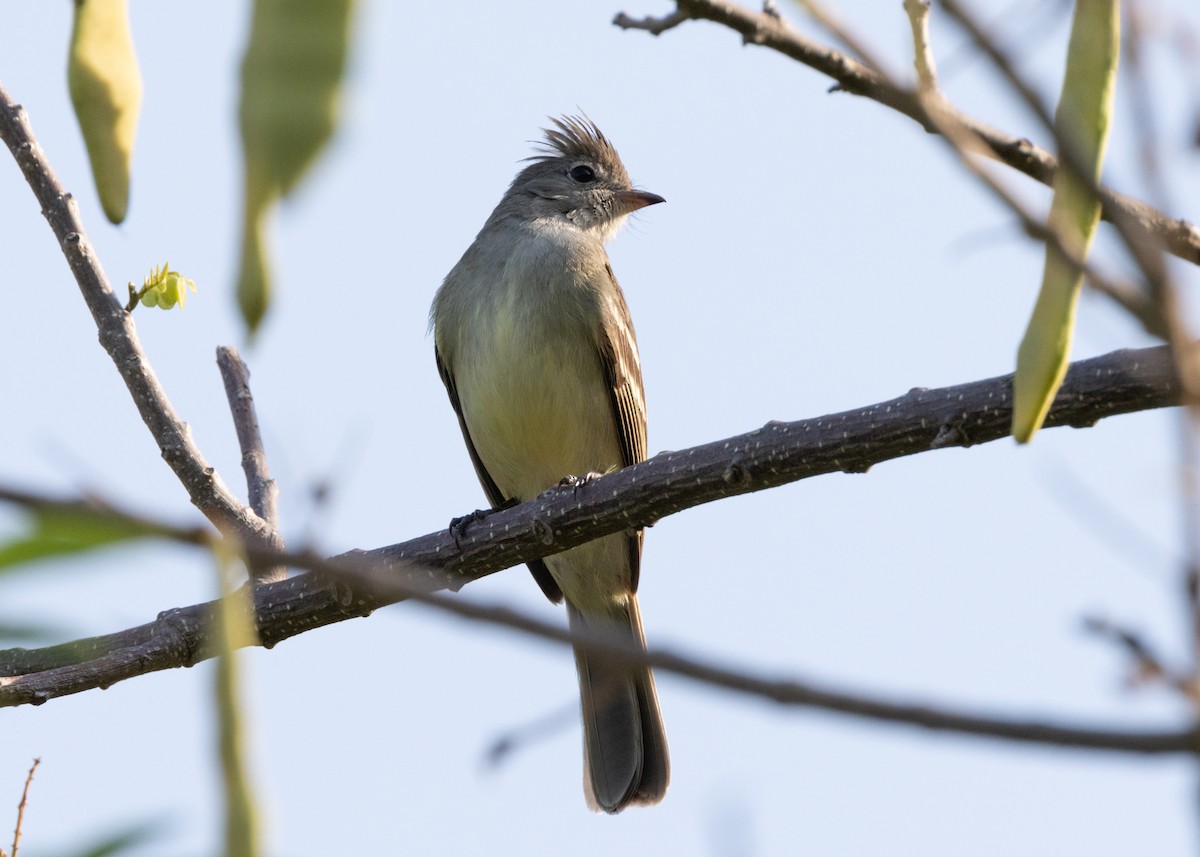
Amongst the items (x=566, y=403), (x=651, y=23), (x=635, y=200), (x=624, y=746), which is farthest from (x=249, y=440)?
(x=651, y=23)

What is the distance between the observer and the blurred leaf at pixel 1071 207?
1387mm

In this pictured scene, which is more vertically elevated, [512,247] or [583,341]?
[512,247]

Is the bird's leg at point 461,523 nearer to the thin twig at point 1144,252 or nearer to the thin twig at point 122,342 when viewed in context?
the thin twig at point 122,342

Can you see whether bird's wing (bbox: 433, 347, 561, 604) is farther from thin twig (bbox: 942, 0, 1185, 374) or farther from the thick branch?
thin twig (bbox: 942, 0, 1185, 374)

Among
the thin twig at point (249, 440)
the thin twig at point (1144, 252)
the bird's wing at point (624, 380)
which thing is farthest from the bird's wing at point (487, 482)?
the thin twig at point (1144, 252)

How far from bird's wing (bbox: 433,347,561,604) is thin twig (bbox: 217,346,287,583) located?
1.71 meters

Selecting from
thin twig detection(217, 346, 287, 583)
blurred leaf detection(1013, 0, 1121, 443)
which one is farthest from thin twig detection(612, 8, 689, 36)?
thin twig detection(217, 346, 287, 583)

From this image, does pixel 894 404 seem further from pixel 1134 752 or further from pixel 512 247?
pixel 512 247

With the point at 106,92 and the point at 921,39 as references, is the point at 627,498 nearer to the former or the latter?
the point at 921,39

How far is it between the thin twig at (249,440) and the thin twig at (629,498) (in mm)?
762

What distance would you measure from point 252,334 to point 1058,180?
0.91m

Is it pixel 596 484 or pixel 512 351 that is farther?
pixel 512 351

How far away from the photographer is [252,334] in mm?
933

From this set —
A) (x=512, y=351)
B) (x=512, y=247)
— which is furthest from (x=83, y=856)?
(x=512, y=247)
